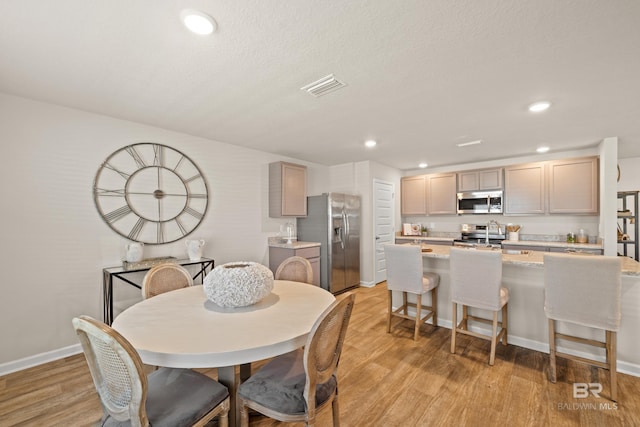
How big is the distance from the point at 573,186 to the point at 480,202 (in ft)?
4.19

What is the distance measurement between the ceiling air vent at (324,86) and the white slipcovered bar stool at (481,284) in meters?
1.86

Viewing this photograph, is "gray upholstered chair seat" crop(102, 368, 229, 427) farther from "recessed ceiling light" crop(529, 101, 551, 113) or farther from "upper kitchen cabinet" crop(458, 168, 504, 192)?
"upper kitchen cabinet" crop(458, 168, 504, 192)

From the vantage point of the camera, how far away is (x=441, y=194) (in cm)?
541

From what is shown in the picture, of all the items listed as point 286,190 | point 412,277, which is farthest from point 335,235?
point 412,277

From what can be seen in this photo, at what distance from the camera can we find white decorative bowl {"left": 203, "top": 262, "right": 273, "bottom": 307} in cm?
154

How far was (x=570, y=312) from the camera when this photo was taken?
6.72ft

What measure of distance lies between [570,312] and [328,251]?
2.96m

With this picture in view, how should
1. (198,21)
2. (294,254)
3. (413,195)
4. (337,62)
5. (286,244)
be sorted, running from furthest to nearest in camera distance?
(413,195)
(286,244)
(294,254)
(337,62)
(198,21)

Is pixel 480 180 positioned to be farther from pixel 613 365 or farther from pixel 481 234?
pixel 613 365

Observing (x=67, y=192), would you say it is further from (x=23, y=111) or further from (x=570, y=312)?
(x=570, y=312)

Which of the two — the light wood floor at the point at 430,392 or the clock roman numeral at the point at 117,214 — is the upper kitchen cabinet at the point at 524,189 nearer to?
the light wood floor at the point at 430,392

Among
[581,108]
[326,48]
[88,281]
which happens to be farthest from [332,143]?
[88,281]

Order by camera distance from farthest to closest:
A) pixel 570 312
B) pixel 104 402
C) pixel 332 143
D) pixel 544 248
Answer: pixel 544 248, pixel 332 143, pixel 570 312, pixel 104 402

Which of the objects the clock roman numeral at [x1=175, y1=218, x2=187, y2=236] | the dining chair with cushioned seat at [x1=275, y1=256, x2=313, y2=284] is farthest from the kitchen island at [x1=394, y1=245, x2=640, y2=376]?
the clock roman numeral at [x1=175, y1=218, x2=187, y2=236]
